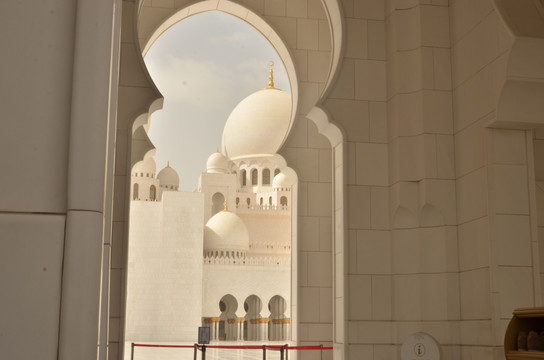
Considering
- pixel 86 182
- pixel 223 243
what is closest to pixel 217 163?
pixel 223 243

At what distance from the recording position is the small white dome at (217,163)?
31.9 metres

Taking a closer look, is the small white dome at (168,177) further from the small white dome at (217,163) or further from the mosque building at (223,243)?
the small white dome at (217,163)

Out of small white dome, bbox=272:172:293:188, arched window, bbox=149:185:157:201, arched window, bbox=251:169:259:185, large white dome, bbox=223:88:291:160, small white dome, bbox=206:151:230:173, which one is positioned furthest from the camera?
arched window, bbox=251:169:259:185

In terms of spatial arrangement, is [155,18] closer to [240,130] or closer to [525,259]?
Answer: [525,259]

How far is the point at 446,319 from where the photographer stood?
5.37 meters

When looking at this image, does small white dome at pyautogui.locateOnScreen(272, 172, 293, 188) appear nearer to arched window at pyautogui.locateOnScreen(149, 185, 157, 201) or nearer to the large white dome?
the large white dome

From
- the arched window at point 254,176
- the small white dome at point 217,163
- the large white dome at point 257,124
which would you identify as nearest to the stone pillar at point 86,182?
the large white dome at point 257,124

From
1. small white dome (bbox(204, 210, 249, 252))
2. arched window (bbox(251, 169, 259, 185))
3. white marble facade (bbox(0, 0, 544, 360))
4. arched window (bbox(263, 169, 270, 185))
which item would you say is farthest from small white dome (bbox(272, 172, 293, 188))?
white marble facade (bbox(0, 0, 544, 360))

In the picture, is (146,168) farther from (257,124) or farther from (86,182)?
(86,182)

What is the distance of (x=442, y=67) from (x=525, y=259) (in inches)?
71.0

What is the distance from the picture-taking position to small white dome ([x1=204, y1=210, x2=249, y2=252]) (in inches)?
1104

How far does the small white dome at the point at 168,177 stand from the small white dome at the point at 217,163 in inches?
69.2

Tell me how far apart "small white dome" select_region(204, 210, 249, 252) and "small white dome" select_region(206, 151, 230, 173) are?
3696mm

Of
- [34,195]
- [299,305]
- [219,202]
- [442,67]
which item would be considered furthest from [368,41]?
[219,202]
